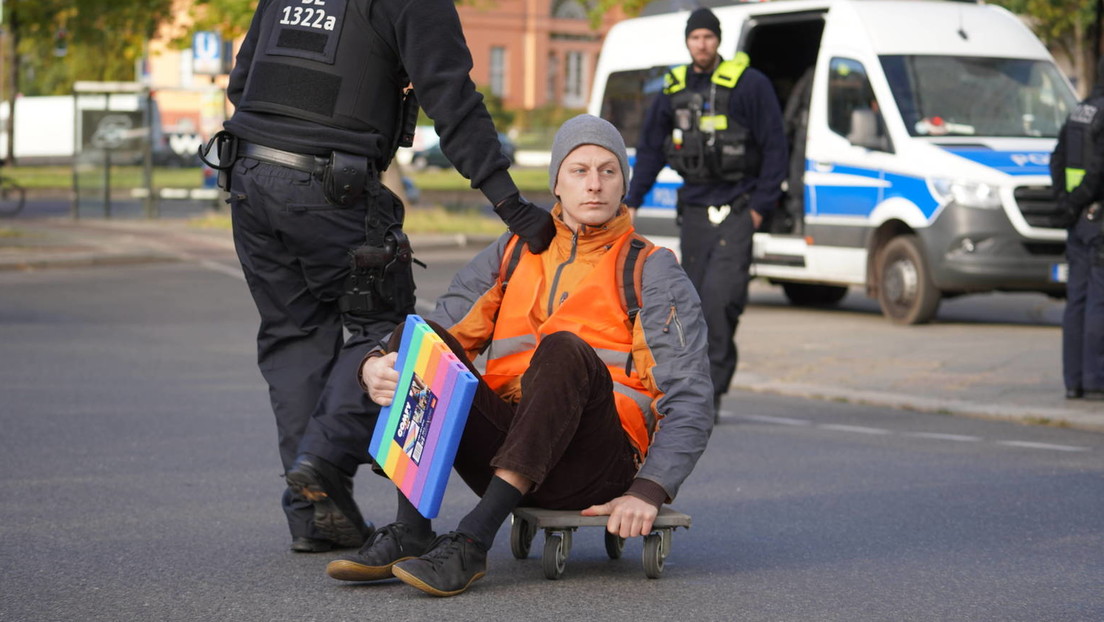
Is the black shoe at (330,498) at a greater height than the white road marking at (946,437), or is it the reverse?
the black shoe at (330,498)

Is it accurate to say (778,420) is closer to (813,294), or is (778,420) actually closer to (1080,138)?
(1080,138)

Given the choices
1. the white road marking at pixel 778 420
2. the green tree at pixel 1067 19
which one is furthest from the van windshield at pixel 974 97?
the green tree at pixel 1067 19

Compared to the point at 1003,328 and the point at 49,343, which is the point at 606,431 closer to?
the point at 49,343

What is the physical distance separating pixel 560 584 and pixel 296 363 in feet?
3.65

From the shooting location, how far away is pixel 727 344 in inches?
351

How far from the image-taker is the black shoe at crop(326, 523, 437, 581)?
490cm

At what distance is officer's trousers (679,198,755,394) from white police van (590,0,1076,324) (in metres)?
5.41

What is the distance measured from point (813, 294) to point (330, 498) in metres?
12.3

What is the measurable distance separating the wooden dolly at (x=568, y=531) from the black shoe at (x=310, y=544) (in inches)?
24.3

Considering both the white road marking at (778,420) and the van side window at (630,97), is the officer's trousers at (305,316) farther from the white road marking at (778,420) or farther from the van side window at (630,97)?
the van side window at (630,97)

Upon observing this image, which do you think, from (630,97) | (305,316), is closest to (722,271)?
(305,316)

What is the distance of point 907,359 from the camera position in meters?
12.0

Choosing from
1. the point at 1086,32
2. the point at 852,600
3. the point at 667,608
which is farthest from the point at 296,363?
the point at 1086,32

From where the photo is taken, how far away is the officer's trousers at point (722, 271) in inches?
348
